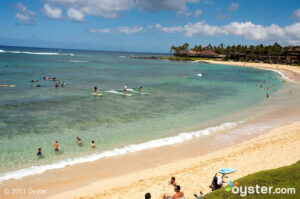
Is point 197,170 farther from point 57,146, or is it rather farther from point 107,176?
point 57,146

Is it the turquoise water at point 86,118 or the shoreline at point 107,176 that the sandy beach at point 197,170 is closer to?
the shoreline at point 107,176

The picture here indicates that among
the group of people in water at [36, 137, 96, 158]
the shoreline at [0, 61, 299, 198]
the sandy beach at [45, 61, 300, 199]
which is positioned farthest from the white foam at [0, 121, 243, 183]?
the sandy beach at [45, 61, 300, 199]

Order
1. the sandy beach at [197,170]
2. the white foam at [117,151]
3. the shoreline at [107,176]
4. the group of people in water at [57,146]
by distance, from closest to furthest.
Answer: the sandy beach at [197,170] → the shoreline at [107,176] → the white foam at [117,151] → the group of people in water at [57,146]

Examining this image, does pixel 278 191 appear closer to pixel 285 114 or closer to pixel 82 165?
pixel 82 165

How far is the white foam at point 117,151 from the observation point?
12.3 metres

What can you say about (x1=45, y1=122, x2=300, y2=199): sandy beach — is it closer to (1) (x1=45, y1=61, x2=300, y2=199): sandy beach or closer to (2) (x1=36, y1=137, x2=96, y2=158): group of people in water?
(1) (x1=45, y1=61, x2=300, y2=199): sandy beach

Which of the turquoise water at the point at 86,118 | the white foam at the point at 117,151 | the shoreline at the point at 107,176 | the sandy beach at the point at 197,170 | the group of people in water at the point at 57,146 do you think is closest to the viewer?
the sandy beach at the point at 197,170

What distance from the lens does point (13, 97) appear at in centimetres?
3033

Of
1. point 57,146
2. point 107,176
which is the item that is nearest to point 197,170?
point 107,176

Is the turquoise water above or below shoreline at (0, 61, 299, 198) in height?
above

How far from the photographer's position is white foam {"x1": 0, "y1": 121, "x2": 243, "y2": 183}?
40.4 feet

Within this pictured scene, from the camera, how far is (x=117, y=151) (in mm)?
15297

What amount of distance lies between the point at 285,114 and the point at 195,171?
18.5 meters

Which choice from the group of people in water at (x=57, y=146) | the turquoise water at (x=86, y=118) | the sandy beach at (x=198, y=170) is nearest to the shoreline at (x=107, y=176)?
the sandy beach at (x=198, y=170)
